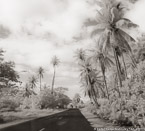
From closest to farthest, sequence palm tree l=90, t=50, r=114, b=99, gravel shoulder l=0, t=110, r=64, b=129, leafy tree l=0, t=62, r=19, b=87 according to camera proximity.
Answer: gravel shoulder l=0, t=110, r=64, b=129 → leafy tree l=0, t=62, r=19, b=87 → palm tree l=90, t=50, r=114, b=99

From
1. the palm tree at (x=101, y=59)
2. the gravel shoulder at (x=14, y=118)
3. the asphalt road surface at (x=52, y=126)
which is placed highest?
the palm tree at (x=101, y=59)

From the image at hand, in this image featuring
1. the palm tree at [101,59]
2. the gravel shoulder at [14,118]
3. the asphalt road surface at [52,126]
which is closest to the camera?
the asphalt road surface at [52,126]

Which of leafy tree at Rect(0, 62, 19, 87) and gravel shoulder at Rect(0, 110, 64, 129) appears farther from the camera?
leafy tree at Rect(0, 62, 19, 87)

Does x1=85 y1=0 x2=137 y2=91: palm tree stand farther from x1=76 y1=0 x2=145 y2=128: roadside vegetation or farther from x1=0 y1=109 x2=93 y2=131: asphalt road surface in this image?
x1=0 y1=109 x2=93 y2=131: asphalt road surface

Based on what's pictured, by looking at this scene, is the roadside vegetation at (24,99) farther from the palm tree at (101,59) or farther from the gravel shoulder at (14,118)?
the palm tree at (101,59)

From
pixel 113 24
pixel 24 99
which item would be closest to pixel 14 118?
pixel 113 24

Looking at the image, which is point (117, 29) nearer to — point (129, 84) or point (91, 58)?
point (129, 84)

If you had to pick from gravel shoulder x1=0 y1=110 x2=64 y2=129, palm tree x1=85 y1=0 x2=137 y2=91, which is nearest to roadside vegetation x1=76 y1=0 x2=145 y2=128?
palm tree x1=85 y1=0 x2=137 y2=91

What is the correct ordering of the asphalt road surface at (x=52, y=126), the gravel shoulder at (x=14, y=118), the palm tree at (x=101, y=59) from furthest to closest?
the palm tree at (x=101, y=59) < the gravel shoulder at (x=14, y=118) < the asphalt road surface at (x=52, y=126)

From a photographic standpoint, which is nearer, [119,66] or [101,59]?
[119,66]

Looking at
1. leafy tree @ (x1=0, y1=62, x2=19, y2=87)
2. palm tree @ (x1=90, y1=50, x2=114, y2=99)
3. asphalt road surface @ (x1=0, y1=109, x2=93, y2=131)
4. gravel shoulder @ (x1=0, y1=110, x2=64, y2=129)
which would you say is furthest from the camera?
palm tree @ (x1=90, y1=50, x2=114, y2=99)

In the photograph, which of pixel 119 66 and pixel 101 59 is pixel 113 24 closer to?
pixel 119 66

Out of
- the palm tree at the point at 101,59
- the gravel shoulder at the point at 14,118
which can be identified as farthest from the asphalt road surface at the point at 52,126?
the palm tree at the point at 101,59

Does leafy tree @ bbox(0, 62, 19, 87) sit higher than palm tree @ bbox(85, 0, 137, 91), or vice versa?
palm tree @ bbox(85, 0, 137, 91)
